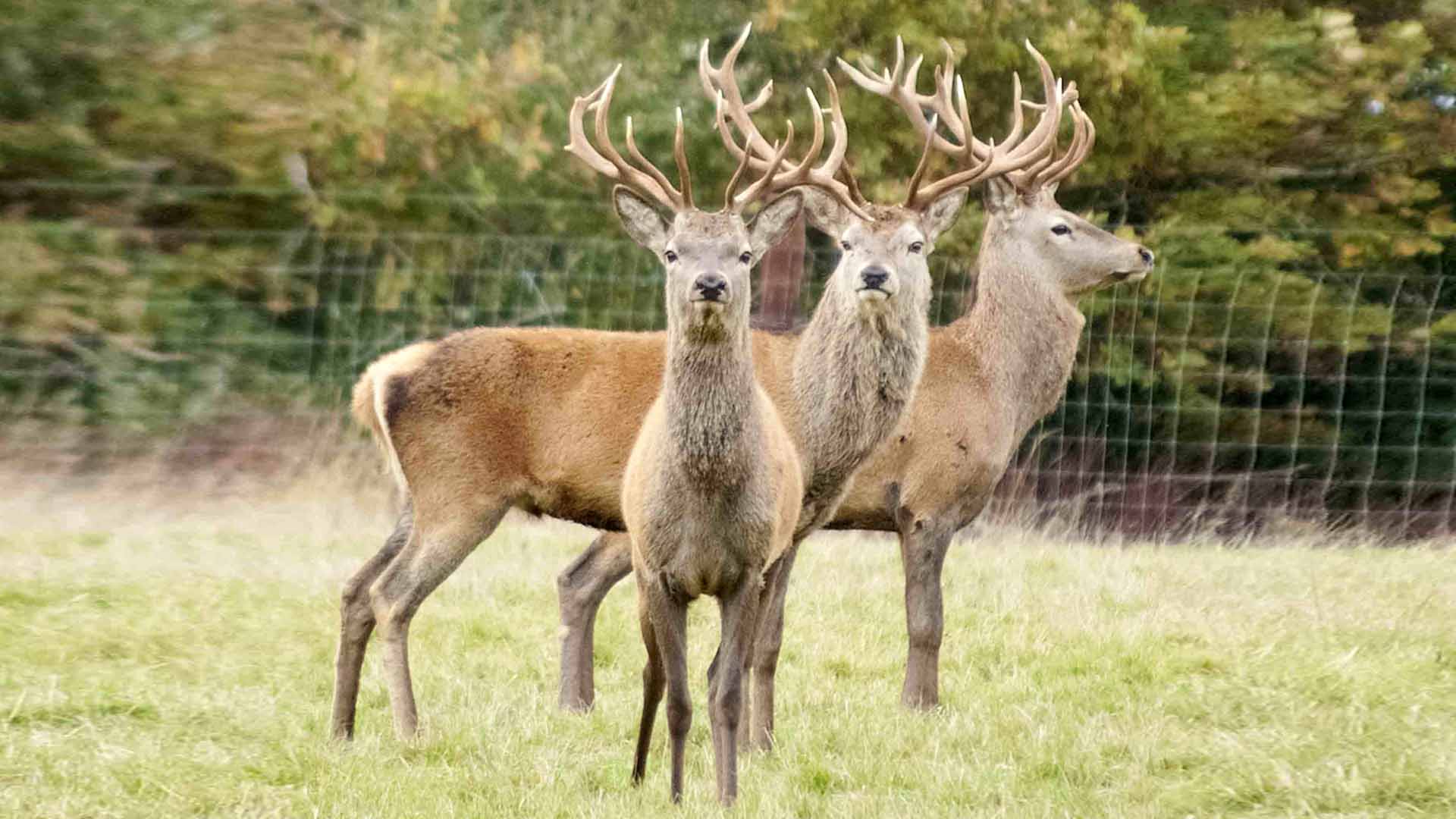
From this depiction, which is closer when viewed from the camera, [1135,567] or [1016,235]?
[1016,235]

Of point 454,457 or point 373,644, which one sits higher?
point 454,457

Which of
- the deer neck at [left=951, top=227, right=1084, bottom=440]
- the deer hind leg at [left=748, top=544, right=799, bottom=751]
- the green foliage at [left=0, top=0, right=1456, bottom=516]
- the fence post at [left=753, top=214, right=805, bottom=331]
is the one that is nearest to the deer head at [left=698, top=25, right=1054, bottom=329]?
the deer neck at [left=951, top=227, right=1084, bottom=440]

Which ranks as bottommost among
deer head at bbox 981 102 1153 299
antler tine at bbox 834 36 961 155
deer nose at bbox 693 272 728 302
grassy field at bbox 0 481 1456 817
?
grassy field at bbox 0 481 1456 817

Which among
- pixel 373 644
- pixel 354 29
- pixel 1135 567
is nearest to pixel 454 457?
pixel 373 644

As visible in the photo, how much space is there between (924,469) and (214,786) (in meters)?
2.81

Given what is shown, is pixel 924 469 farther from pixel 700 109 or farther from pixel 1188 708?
pixel 700 109

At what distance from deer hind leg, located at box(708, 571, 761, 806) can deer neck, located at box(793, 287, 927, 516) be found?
0.88m

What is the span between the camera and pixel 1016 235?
7.79 metres

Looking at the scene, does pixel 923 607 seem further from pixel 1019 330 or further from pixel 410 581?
pixel 410 581

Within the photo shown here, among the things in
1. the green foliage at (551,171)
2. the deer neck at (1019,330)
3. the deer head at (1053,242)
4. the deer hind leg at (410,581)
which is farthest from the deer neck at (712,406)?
the green foliage at (551,171)

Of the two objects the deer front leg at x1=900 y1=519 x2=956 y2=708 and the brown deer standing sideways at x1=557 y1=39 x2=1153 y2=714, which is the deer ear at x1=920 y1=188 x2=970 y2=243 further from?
the deer front leg at x1=900 y1=519 x2=956 y2=708

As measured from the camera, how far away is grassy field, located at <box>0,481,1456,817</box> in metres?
5.23

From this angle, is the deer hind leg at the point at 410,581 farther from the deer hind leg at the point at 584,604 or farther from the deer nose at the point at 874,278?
the deer nose at the point at 874,278

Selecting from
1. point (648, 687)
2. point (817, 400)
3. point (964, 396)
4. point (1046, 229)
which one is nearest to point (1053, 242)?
point (1046, 229)
